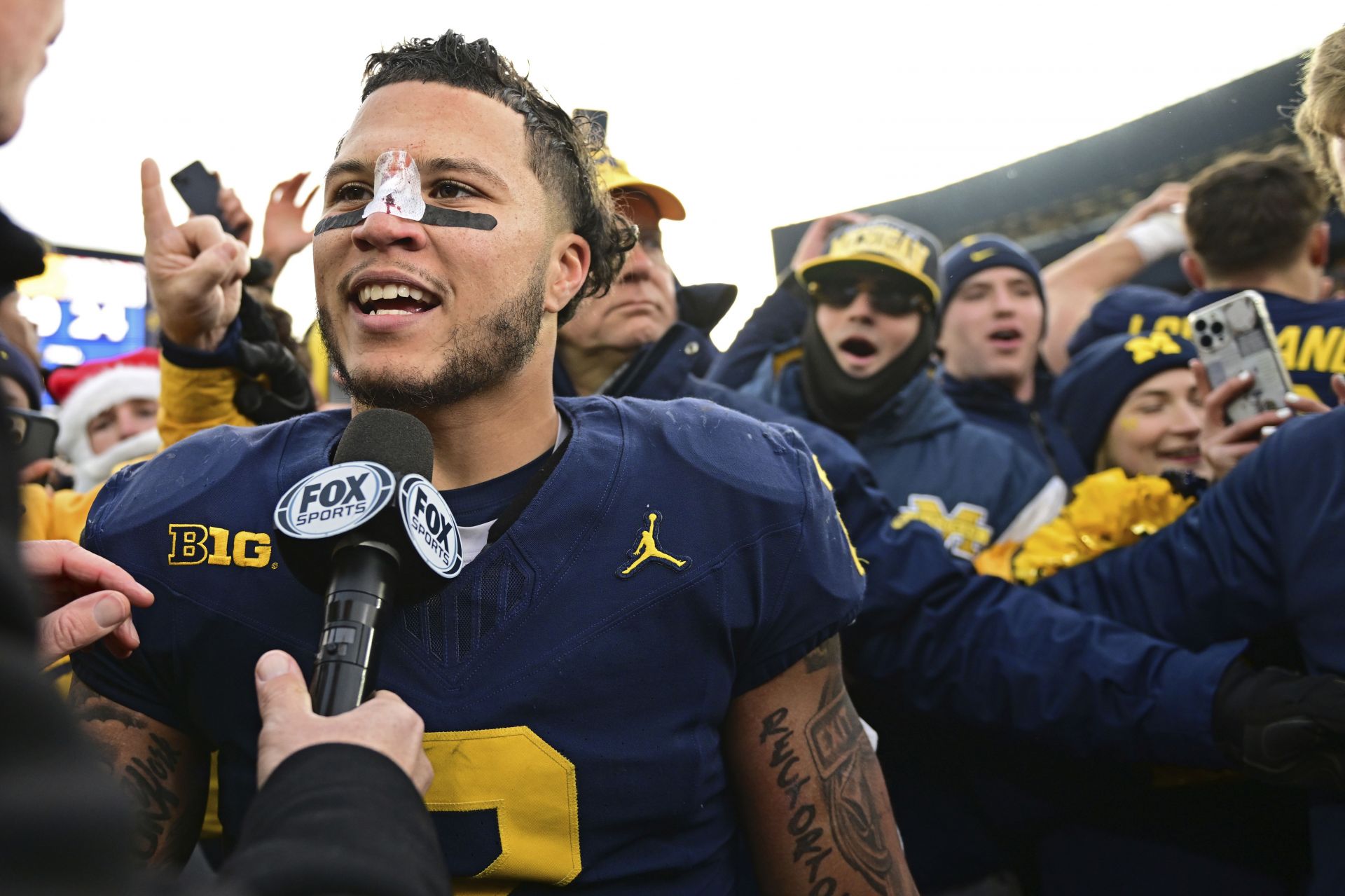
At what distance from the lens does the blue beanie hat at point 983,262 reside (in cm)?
488

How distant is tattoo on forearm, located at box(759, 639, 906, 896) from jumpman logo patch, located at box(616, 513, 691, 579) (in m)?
0.34

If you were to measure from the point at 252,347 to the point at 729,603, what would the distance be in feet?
6.00

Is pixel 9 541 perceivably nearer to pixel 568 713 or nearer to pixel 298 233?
pixel 568 713

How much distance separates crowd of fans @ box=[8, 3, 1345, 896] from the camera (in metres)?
1.70

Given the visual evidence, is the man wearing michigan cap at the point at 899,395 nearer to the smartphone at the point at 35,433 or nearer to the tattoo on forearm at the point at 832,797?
A: the tattoo on forearm at the point at 832,797

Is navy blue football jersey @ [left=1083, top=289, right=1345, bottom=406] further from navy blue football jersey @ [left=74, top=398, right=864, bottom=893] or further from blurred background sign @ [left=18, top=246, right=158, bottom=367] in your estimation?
blurred background sign @ [left=18, top=246, right=158, bottom=367]

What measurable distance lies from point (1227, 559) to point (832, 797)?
119 centimetres

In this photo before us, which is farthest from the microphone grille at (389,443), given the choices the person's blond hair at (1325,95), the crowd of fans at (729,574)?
the person's blond hair at (1325,95)

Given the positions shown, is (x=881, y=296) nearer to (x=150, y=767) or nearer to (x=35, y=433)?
(x=35, y=433)

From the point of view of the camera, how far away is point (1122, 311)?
425cm

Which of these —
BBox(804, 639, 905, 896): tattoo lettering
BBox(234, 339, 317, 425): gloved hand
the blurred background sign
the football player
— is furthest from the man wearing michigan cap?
the blurred background sign

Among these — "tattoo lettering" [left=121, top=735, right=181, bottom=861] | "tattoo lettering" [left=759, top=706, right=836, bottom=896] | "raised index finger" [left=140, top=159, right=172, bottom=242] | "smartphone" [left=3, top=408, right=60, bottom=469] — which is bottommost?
"tattoo lettering" [left=759, top=706, right=836, bottom=896]

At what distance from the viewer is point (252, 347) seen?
3.12m

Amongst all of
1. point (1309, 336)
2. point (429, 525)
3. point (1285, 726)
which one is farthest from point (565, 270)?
point (1309, 336)
